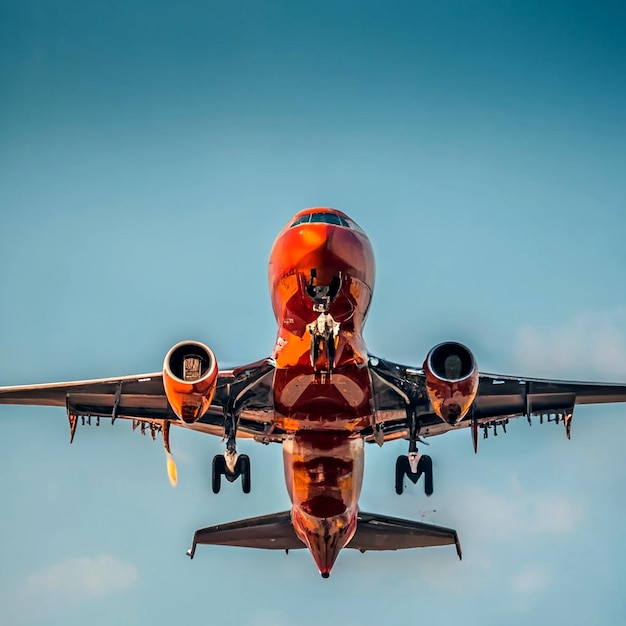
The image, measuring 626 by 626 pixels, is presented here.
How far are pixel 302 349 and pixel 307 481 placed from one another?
5.00m

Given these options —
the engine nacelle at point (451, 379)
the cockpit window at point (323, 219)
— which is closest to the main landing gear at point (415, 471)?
the engine nacelle at point (451, 379)

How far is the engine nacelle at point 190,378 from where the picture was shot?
2827 centimetres

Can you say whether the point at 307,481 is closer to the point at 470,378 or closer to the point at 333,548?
the point at 333,548

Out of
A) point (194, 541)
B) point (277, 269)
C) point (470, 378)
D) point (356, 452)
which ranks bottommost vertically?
point (194, 541)

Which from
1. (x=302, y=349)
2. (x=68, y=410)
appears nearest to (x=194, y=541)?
(x=68, y=410)

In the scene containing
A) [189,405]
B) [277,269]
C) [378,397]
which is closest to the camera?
[189,405]

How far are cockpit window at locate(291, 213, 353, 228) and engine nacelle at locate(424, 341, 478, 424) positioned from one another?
4.41 meters

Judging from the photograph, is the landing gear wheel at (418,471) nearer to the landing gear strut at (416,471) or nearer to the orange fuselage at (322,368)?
the landing gear strut at (416,471)

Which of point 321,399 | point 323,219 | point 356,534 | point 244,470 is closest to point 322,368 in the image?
point 321,399

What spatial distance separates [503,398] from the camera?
34.1 metres

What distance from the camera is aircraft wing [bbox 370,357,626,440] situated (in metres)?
33.0

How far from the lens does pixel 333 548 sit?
34.6 metres

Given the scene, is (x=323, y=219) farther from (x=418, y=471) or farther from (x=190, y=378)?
(x=418, y=471)

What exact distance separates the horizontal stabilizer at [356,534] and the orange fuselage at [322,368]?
3.56ft
